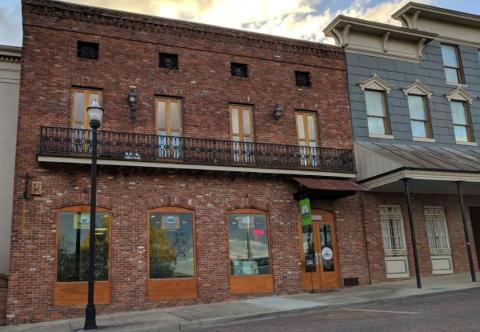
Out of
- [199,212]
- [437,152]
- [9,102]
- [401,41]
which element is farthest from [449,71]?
[9,102]

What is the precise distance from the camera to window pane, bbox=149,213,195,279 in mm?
14867

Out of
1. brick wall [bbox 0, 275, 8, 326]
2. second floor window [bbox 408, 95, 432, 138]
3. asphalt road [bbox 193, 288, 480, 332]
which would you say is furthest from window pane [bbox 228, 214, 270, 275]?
second floor window [bbox 408, 95, 432, 138]

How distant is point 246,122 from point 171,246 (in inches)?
211

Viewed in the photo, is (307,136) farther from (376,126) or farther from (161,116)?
(161,116)

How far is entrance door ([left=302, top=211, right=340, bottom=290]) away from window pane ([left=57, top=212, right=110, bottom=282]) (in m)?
6.81

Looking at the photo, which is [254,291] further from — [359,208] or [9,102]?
[9,102]

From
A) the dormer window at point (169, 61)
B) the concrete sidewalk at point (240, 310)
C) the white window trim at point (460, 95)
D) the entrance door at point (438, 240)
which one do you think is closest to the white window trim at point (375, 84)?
the white window trim at point (460, 95)

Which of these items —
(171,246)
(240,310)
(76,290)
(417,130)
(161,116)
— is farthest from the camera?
(417,130)

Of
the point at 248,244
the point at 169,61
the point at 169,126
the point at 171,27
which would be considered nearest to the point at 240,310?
the point at 248,244

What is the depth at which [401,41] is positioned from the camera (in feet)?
68.6

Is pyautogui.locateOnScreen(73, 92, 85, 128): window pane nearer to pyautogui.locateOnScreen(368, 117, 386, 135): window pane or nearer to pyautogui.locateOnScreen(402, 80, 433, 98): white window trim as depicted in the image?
pyautogui.locateOnScreen(368, 117, 386, 135): window pane

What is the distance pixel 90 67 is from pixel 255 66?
606 centimetres

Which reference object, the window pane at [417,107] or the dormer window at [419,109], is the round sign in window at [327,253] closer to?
the dormer window at [419,109]

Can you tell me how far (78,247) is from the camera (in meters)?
14.1
